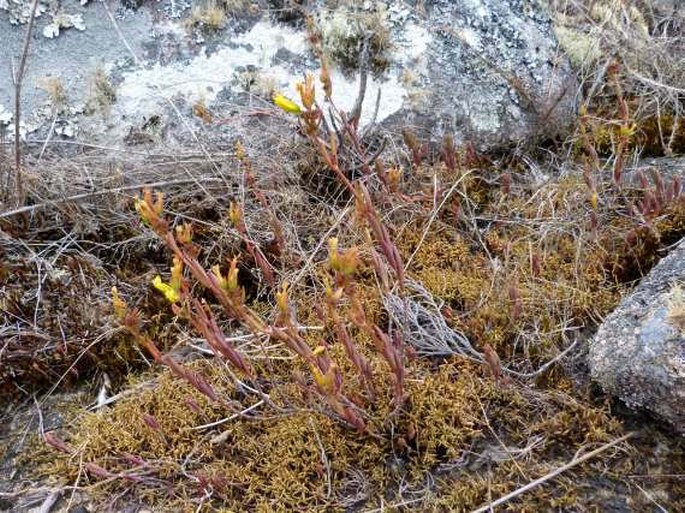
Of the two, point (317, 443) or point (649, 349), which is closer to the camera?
point (649, 349)

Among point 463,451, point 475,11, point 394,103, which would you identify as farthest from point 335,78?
point 463,451

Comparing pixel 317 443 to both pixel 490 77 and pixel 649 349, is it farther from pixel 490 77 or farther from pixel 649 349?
pixel 490 77

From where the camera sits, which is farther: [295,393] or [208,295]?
[208,295]

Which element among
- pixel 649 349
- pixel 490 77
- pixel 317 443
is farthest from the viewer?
pixel 490 77

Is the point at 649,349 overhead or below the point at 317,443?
overhead

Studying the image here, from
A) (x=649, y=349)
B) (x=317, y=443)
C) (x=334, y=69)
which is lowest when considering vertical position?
(x=317, y=443)

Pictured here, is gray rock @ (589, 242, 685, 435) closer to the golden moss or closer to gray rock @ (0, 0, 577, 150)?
the golden moss

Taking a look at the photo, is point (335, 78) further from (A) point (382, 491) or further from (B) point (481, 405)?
(A) point (382, 491)

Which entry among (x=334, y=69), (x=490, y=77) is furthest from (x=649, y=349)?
(x=334, y=69)

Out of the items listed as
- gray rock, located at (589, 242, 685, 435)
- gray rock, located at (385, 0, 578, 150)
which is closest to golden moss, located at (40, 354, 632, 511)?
gray rock, located at (589, 242, 685, 435)
